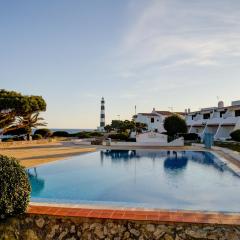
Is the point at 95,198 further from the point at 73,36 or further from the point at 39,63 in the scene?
the point at 39,63

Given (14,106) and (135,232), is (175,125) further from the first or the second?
(135,232)

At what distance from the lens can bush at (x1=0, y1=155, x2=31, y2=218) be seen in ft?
25.2

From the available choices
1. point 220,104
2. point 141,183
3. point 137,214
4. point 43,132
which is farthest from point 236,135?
point 137,214

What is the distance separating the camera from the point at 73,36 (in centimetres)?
2077

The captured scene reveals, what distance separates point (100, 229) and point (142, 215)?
3.35 ft

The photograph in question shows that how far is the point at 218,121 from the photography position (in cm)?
4597

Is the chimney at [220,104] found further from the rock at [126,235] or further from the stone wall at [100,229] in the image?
the rock at [126,235]

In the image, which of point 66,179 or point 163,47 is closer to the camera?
point 66,179

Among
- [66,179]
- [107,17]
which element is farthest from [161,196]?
[107,17]

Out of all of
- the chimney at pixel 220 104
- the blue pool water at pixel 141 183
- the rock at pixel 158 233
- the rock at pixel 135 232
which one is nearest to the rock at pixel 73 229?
the rock at pixel 135 232

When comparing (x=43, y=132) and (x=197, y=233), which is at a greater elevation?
(x=43, y=132)

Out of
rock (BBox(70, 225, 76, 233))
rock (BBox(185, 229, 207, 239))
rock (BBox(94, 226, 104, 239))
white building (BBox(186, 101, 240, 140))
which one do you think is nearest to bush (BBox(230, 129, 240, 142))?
white building (BBox(186, 101, 240, 140))

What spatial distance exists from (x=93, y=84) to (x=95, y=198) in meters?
24.3

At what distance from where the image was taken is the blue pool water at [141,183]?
11945 millimetres
